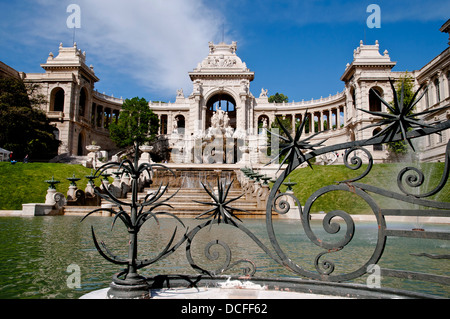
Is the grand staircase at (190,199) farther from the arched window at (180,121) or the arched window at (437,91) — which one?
the arched window at (180,121)

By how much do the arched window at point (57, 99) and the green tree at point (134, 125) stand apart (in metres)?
10.8

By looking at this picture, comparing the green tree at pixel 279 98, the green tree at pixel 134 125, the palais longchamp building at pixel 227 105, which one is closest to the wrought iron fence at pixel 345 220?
the palais longchamp building at pixel 227 105

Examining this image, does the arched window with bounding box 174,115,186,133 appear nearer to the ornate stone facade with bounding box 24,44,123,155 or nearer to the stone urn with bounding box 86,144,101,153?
the ornate stone facade with bounding box 24,44,123,155

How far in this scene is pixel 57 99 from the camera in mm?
61219

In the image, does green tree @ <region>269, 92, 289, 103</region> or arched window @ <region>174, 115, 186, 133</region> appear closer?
arched window @ <region>174, 115, 186, 133</region>

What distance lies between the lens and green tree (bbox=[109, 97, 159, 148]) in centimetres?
5478

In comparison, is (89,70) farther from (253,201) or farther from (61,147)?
(253,201)

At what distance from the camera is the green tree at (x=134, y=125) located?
2157 inches

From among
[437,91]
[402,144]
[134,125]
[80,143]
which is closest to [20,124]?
[134,125]

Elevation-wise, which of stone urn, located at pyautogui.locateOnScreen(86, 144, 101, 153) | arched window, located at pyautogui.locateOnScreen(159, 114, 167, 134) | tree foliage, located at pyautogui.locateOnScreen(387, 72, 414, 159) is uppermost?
arched window, located at pyautogui.locateOnScreen(159, 114, 167, 134)

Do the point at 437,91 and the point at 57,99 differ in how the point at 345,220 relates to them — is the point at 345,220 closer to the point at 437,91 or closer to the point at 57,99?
the point at 437,91

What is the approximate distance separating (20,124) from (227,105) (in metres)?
43.9

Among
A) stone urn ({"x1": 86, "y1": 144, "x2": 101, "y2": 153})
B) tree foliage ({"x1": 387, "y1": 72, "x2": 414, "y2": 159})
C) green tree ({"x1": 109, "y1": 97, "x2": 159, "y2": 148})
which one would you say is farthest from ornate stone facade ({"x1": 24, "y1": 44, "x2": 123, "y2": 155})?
tree foliage ({"x1": 387, "y1": 72, "x2": 414, "y2": 159})

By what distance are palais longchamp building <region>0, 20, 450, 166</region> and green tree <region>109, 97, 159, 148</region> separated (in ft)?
15.3
